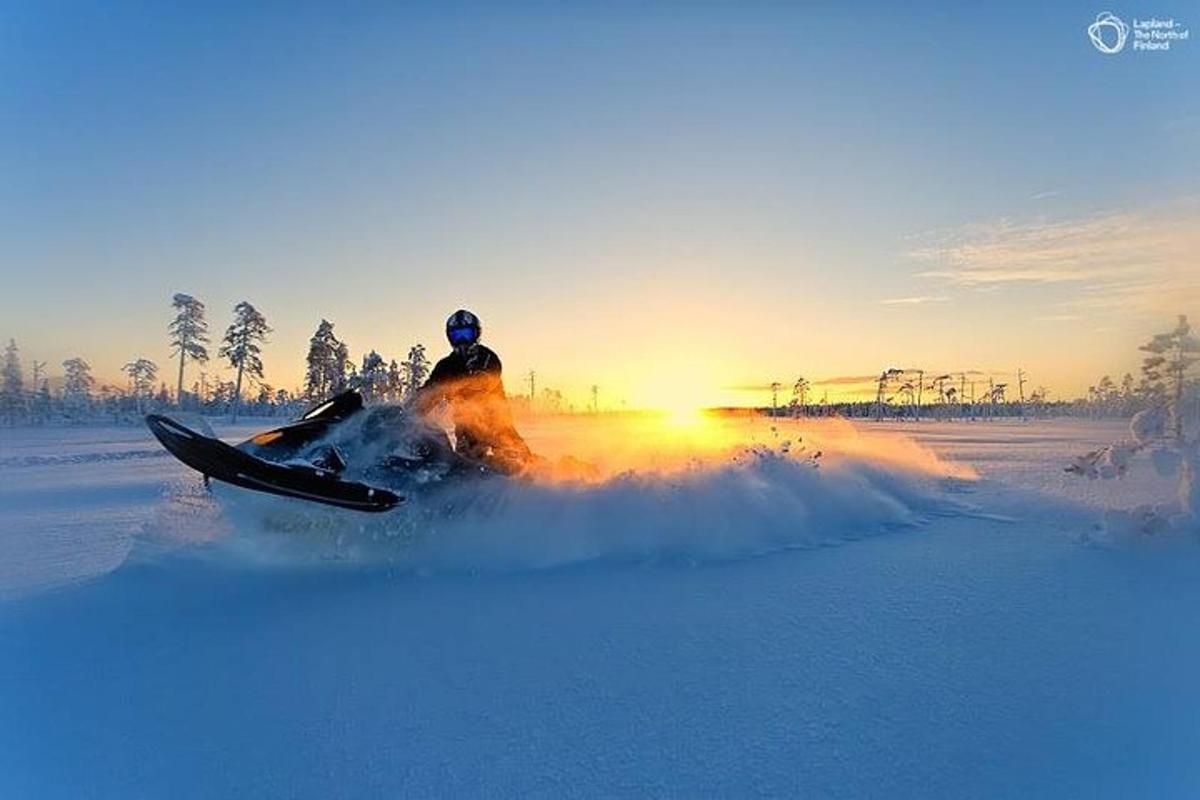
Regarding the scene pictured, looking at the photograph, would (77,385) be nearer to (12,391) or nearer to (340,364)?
(12,391)

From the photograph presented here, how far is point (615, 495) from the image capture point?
6.35 metres

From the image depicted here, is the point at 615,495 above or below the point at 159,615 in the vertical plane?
above

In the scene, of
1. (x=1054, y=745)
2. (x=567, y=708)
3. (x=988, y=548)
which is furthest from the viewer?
(x=988, y=548)

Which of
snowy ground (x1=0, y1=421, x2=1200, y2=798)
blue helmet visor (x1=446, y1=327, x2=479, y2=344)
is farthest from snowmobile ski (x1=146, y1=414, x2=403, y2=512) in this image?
blue helmet visor (x1=446, y1=327, x2=479, y2=344)

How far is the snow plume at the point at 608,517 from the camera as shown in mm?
5375

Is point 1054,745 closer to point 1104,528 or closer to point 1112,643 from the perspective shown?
point 1112,643

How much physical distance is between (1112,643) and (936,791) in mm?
2111

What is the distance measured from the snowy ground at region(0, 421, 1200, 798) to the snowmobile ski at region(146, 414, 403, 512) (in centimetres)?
50

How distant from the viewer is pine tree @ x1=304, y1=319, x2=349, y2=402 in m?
53.4

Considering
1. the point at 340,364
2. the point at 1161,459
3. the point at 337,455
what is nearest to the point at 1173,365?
the point at 1161,459

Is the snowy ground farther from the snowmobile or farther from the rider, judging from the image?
the rider

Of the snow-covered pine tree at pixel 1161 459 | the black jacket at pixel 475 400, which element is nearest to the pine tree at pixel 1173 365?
the snow-covered pine tree at pixel 1161 459

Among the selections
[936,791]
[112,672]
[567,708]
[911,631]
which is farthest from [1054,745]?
[112,672]

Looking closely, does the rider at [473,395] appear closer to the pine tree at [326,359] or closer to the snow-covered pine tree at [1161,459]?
the snow-covered pine tree at [1161,459]
